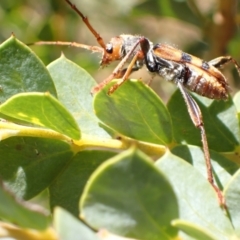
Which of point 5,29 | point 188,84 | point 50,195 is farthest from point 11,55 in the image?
point 5,29

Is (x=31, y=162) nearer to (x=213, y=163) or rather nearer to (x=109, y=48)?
(x=213, y=163)

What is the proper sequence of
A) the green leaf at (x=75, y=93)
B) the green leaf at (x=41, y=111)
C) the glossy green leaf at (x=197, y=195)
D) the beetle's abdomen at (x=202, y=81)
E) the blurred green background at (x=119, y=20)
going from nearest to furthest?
1. the glossy green leaf at (x=197, y=195)
2. the green leaf at (x=41, y=111)
3. the green leaf at (x=75, y=93)
4. the beetle's abdomen at (x=202, y=81)
5. the blurred green background at (x=119, y=20)

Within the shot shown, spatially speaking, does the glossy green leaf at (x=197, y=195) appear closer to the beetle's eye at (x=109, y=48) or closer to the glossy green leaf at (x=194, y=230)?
the glossy green leaf at (x=194, y=230)

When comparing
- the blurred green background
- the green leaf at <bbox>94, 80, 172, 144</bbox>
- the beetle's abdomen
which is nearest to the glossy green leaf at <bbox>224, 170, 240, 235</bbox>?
the green leaf at <bbox>94, 80, 172, 144</bbox>

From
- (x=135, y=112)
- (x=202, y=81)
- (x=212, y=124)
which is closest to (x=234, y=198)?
(x=135, y=112)

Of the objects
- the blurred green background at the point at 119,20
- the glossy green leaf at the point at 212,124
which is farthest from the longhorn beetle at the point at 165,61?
the glossy green leaf at the point at 212,124

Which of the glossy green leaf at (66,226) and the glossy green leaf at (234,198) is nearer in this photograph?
the glossy green leaf at (66,226)

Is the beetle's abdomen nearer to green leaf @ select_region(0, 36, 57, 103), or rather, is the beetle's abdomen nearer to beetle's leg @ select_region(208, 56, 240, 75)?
beetle's leg @ select_region(208, 56, 240, 75)
